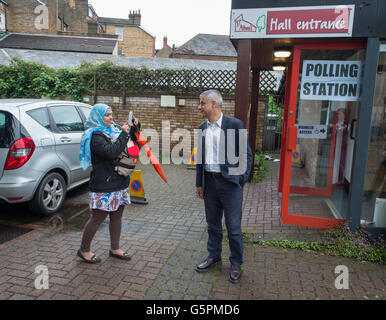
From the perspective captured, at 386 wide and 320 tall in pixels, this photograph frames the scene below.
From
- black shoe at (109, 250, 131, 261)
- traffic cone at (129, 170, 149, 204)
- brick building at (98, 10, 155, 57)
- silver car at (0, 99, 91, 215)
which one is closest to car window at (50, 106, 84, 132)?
silver car at (0, 99, 91, 215)

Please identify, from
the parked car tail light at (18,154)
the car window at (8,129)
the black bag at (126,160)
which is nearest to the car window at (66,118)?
the car window at (8,129)

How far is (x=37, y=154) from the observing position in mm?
4578

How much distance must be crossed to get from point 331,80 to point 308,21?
2.69ft

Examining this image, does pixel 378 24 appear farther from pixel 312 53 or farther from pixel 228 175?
pixel 228 175

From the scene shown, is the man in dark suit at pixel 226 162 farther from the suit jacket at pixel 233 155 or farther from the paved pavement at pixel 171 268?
the paved pavement at pixel 171 268

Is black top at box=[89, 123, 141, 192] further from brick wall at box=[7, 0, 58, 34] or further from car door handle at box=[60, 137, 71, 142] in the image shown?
brick wall at box=[7, 0, 58, 34]

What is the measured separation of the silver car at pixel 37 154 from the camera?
431 centimetres

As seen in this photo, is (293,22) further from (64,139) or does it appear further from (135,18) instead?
(135,18)

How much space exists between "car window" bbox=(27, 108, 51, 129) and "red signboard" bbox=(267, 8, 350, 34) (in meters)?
3.73

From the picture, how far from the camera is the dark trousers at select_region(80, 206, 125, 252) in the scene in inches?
132

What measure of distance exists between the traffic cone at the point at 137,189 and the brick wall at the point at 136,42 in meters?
37.0

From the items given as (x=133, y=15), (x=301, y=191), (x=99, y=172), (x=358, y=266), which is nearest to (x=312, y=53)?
(x=301, y=191)

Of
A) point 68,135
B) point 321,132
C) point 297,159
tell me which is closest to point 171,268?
point 297,159

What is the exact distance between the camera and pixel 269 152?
1094 centimetres
